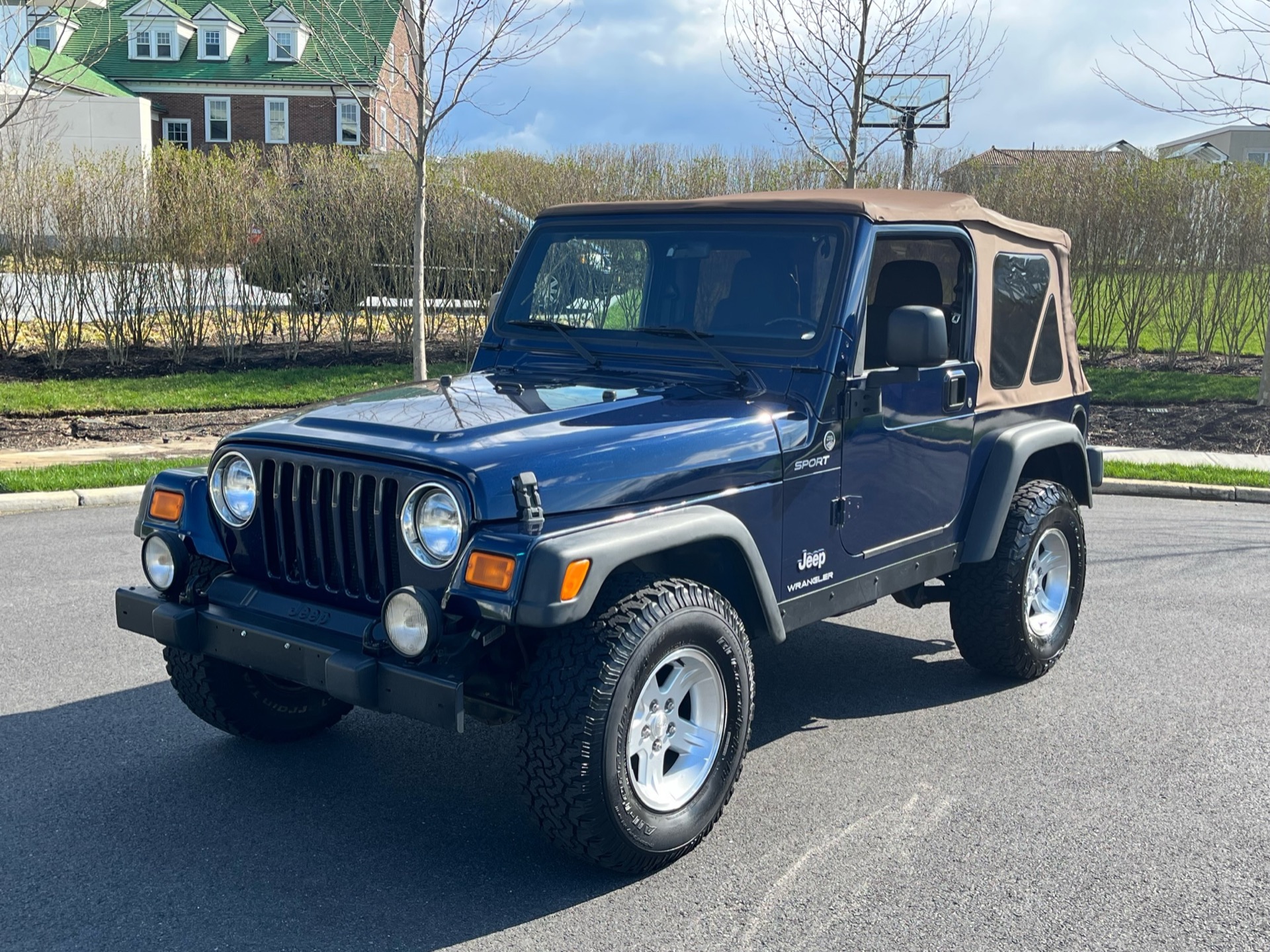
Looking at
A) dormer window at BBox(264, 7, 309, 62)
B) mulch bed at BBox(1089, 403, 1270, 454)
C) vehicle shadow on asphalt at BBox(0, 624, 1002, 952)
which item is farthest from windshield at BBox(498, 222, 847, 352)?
dormer window at BBox(264, 7, 309, 62)

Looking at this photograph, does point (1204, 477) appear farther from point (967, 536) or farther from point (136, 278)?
point (136, 278)

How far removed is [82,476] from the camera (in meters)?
9.36

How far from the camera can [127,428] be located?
11547 mm

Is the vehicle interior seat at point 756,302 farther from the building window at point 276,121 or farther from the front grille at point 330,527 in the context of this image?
the building window at point 276,121

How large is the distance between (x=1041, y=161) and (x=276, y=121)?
3694cm

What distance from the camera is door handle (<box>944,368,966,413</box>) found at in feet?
15.6

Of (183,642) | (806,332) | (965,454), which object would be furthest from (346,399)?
(965,454)

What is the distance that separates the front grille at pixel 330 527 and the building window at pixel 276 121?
46273 millimetres

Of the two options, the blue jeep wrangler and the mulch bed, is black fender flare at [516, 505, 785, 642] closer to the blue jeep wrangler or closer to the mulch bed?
the blue jeep wrangler

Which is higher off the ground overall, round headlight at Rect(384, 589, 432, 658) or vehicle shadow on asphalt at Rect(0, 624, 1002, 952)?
round headlight at Rect(384, 589, 432, 658)

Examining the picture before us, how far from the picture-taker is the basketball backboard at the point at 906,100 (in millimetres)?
12758

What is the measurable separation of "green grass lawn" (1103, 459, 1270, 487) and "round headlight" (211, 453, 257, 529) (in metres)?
8.53

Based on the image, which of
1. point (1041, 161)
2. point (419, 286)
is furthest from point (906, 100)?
point (419, 286)

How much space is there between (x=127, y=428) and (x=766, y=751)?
895 centimetres
